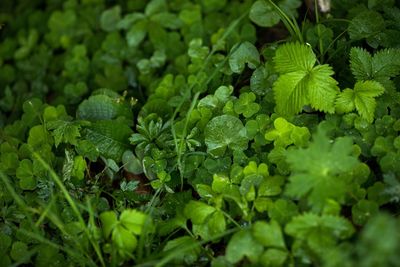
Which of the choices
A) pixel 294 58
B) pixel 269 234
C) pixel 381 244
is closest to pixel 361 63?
pixel 294 58

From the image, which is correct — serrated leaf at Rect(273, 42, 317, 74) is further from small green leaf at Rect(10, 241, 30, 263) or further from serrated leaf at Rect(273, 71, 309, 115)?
small green leaf at Rect(10, 241, 30, 263)

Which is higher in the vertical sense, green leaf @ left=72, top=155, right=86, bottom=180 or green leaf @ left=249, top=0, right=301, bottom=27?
green leaf @ left=249, top=0, right=301, bottom=27

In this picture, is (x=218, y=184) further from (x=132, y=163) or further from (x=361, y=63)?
(x=361, y=63)

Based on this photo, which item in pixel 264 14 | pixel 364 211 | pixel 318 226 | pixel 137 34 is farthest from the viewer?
pixel 137 34

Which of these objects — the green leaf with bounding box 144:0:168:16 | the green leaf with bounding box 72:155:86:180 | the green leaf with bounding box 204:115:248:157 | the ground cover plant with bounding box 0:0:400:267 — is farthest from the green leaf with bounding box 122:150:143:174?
the green leaf with bounding box 144:0:168:16

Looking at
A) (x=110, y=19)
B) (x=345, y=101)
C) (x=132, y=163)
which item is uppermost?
(x=110, y=19)

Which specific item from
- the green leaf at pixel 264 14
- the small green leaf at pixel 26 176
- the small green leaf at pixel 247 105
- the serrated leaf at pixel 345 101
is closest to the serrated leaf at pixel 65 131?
the small green leaf at pixel 26 176

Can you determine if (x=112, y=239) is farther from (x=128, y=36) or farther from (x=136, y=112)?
(x=128, y=36)
